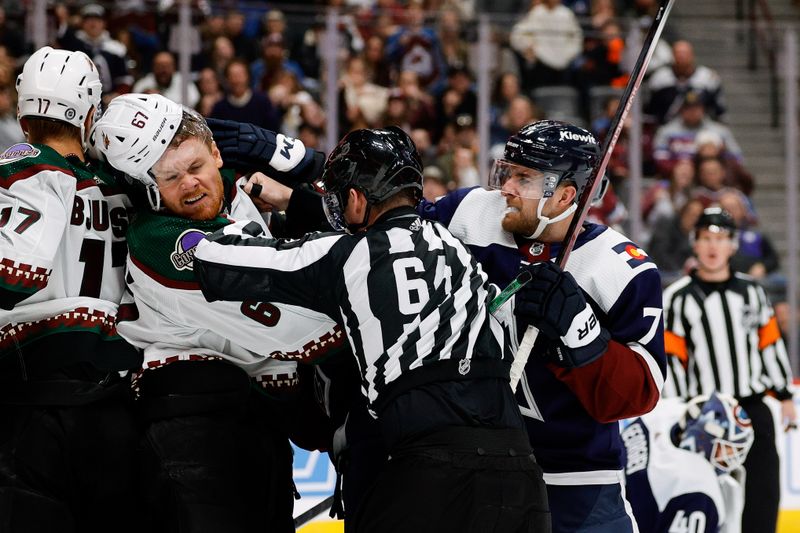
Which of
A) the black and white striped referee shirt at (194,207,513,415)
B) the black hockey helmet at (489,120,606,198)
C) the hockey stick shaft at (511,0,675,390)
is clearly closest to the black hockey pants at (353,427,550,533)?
the black and white striped referee shirt at (194,207,513,415)

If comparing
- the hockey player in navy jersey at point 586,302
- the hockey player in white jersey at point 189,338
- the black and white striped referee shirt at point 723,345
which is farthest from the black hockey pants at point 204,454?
the black and white striped referee shirt at point 723,345

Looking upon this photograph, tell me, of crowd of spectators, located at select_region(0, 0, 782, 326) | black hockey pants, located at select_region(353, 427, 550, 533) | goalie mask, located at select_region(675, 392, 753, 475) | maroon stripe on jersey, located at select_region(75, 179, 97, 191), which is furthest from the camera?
crowd of spectators, located at select_region(0, 0, 782, 326)

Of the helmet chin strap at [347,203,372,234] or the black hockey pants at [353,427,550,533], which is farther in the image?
the helmet chin strap at [347,203,372,234]

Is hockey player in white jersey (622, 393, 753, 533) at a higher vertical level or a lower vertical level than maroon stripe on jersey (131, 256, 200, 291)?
lower

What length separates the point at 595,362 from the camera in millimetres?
2748

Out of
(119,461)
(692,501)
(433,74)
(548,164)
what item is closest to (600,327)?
(548,164)

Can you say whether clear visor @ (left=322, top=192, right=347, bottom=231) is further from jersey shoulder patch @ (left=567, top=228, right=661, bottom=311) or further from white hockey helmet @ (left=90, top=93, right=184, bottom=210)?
jersey shoulder patch @ (left=567, top=228, right=661, bottom=311)

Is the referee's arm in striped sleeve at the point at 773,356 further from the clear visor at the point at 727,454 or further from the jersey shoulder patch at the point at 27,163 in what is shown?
the jersey shoulder patch at the point at 27,163

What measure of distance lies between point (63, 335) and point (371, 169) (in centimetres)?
82

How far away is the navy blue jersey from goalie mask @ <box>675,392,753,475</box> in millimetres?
1631

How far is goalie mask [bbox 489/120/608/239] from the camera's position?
9.57ft

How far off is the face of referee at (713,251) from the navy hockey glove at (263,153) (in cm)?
272

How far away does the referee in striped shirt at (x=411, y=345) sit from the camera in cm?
247

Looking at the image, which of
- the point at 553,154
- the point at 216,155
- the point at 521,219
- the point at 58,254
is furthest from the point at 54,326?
the point at 553,154
